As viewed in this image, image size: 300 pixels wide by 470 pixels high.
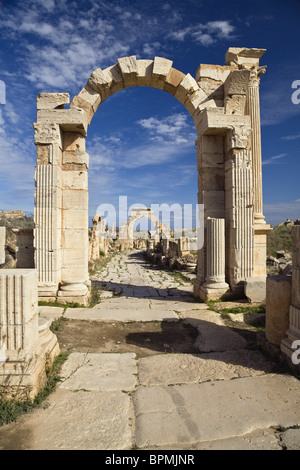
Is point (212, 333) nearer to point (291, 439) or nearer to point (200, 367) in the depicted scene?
point (200, 367)

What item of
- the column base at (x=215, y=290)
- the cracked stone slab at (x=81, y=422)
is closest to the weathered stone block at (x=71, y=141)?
the column base at (x=215, y=290)

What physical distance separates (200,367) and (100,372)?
→ 3.81ft

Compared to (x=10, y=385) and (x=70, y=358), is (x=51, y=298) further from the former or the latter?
(x=10, y=385)

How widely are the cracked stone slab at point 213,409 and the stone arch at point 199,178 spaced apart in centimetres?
329

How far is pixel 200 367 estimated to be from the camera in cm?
328

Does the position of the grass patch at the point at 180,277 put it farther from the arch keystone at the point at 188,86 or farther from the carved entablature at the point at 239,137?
the arch keystone at the point at 188,86

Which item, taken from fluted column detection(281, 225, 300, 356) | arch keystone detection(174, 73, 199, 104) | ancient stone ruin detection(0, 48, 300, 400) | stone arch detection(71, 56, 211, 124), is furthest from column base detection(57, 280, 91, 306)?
arch keystone detection(174, 73, 199, 104)

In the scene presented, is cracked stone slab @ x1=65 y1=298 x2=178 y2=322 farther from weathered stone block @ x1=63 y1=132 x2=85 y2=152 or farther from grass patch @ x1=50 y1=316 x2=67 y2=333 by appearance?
weathered stone block @ x1=63 y1=132 x2=85 y2=152

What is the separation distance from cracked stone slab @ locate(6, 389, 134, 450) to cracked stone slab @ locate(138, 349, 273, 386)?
0.51 metres

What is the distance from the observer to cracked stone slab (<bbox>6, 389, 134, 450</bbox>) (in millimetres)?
2064

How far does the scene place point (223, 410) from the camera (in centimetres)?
247

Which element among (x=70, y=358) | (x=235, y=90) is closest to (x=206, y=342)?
(x=70, y=358)

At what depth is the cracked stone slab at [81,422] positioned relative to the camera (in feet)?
6.77
